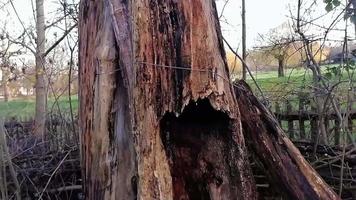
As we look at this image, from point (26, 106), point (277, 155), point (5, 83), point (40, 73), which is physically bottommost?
point (277, 155)

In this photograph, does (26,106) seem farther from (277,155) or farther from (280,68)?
(277,155)

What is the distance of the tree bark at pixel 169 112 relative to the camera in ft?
8.66

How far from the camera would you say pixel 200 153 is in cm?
284

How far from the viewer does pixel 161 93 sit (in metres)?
2.66

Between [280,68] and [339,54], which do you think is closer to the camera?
[339,54]

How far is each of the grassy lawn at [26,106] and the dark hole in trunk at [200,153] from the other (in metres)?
3.35

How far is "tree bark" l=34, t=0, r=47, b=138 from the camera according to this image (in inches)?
237

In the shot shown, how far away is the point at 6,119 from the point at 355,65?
4.84 metres

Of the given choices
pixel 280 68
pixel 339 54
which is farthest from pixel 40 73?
pixel 339 54

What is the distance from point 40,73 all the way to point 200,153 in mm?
4398

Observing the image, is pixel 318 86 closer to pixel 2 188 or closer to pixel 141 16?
pixel 141 16

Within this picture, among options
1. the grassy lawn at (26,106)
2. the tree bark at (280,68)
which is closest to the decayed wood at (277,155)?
the tree bark at (280,68)

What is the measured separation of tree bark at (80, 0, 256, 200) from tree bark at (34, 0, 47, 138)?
2.66m

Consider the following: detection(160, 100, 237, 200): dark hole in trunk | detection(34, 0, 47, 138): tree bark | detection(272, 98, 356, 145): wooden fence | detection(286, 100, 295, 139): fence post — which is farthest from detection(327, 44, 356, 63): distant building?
detection(34, 0, 47, 138): tree bark
